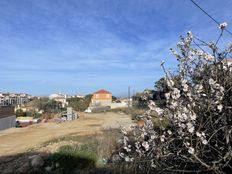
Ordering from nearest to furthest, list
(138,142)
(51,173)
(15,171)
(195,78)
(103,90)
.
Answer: (195,78)
(138,142)
(51,173)
(15,171)
(103,90)

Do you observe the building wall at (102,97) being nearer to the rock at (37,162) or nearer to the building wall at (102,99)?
the building wall at (102,99)

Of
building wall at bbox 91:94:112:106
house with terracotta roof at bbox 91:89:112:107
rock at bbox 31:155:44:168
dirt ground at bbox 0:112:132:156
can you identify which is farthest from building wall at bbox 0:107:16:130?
house with terracotta roof at bbox 91:89:112:107

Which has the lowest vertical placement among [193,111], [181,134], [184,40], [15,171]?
[15,171]

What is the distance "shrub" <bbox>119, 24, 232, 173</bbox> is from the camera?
346 centimetres

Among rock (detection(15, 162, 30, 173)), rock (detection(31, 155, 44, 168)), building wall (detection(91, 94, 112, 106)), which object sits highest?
building wall (detection(91, 94, 112, 106))

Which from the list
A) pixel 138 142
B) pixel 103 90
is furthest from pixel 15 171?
pixel 103 90

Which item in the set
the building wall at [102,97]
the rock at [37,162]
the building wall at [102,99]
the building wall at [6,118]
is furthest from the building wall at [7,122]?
the building wall at [102,97]

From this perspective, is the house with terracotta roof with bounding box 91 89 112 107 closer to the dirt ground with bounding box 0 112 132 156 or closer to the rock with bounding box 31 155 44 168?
the dirt ground with bounding box 0 112 132 156

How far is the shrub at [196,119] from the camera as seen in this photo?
11.4 feet

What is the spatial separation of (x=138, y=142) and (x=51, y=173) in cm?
674

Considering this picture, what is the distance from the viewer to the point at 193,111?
141 inches

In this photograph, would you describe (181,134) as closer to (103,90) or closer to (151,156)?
(151,156)

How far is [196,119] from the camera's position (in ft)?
11.9

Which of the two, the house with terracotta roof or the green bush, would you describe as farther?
the house with terracotta roof
